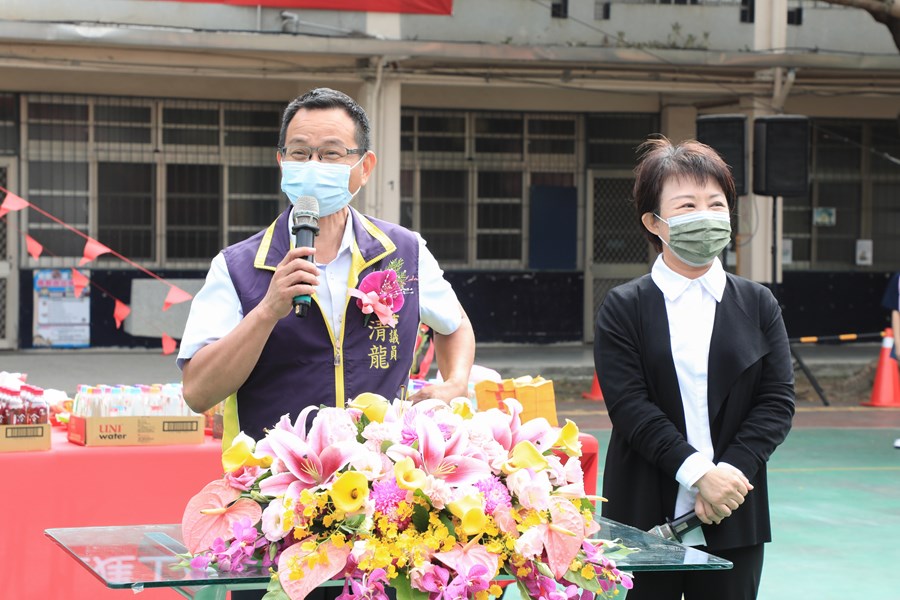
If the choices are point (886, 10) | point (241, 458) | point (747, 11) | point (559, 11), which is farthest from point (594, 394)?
point (241, 458)

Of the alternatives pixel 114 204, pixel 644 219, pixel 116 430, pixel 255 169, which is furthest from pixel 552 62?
pixel 644 219

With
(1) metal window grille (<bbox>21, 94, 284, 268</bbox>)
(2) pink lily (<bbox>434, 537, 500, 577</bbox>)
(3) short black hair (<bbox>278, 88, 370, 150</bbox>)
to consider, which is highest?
(1) metal window grille (<bbox>21, 94, 284, 268</bbox>)

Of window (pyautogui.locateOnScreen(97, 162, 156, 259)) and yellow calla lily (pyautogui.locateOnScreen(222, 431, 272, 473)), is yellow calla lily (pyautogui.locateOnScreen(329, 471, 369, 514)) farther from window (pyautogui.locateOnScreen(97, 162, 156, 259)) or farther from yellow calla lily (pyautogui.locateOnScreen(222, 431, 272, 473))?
window (pyautogui.locateOnScreen(97, 162, 156, 259))

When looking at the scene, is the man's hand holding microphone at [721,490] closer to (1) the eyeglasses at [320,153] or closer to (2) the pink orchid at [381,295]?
(2) the pink orchid at [381,295]

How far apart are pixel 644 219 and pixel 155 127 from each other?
40.3 feet

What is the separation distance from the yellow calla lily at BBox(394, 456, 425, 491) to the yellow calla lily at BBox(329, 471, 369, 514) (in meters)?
0.06

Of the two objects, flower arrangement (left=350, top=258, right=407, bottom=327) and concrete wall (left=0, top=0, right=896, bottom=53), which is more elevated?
concrete wall (left=0, top=0, right=896, bottom=53)

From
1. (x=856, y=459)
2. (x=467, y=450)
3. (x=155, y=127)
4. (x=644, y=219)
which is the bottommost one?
(x=856, y=459)

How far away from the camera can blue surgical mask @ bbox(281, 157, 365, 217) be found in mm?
2969

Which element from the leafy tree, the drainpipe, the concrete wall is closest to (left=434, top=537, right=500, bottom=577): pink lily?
the leafy tree

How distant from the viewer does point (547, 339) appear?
53.5 feet

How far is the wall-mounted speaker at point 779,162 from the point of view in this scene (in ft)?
39.2

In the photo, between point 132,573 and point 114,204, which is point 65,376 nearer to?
point 114,204

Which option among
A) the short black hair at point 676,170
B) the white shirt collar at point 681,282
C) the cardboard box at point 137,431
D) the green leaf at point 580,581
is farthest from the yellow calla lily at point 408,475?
the cardboard box at point 137,431
